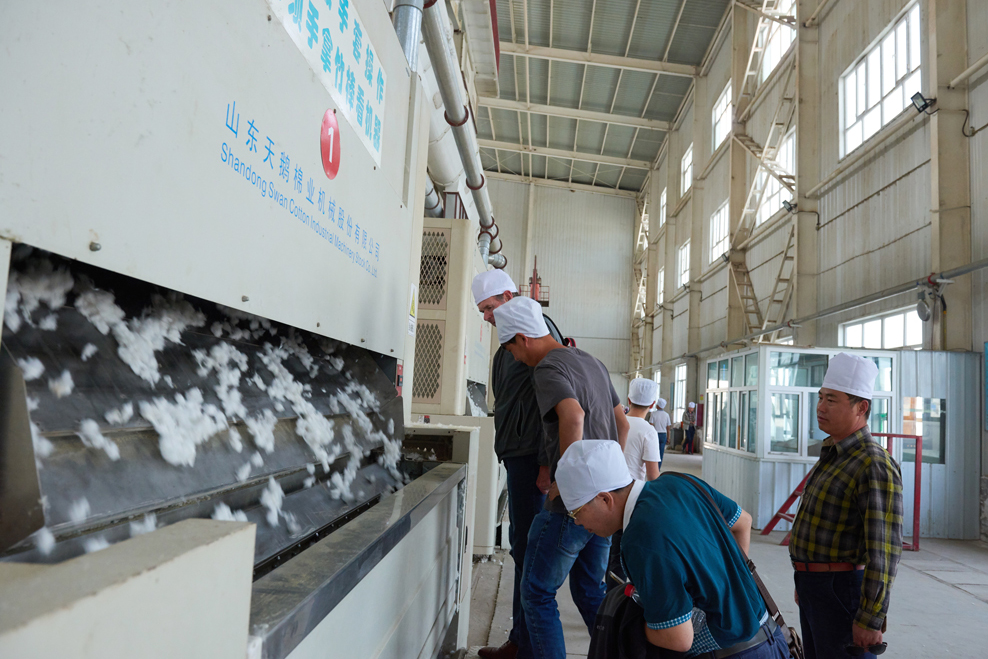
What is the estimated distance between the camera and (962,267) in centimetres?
645

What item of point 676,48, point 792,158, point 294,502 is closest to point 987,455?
point 792,158

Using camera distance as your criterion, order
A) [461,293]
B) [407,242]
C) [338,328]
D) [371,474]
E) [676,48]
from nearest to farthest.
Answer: [338,328] < [371,474] < [407,242] < [461,293] < [676,48]

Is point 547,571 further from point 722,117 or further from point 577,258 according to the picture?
point 577,258

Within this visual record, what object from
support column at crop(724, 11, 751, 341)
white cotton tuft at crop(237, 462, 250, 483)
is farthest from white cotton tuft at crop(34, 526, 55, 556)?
support column at crop(724, 11, 751, 341)

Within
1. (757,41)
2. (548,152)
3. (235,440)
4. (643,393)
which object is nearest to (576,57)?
(757,41)

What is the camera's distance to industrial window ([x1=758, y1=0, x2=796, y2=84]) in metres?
11.2

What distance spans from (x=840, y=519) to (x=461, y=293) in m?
2.65

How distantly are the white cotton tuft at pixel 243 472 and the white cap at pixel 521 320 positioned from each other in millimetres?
1128

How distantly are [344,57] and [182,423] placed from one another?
112 centimetres

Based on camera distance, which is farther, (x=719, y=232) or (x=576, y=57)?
(x=576, y=57)

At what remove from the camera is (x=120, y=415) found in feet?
3.16

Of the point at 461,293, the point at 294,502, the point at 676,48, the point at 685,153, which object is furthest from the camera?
the point at 685,153

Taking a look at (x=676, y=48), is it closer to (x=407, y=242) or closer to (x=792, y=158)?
(x=792, y=158)

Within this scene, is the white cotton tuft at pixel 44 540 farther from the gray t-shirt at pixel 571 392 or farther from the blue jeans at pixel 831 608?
the blue jeans at pixel 831 608
